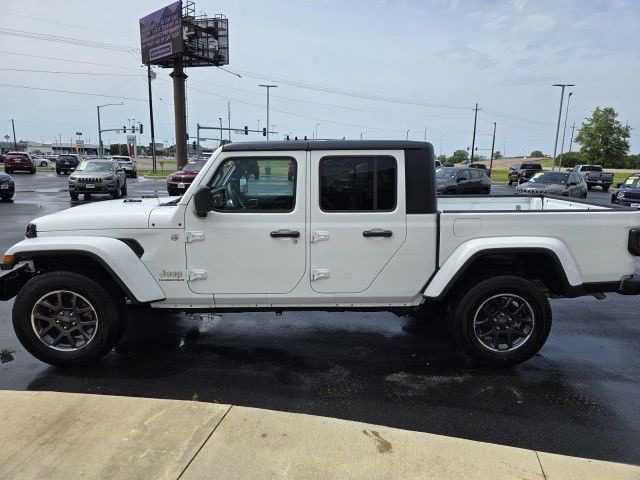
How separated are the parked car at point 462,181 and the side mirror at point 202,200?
18.0 m

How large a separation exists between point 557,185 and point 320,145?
763 inches

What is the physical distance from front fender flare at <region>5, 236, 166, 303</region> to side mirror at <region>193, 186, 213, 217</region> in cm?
71

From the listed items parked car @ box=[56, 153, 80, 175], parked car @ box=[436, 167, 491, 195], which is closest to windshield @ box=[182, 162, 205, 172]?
parked car @ box=[436, 167, 491, 195]

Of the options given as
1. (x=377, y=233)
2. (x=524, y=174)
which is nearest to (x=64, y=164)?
(x=524, y=174)

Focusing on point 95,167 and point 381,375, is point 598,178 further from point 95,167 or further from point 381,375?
point 381,375

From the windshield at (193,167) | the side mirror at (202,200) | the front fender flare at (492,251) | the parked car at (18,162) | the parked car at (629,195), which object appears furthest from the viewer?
the parked car at (18,162)

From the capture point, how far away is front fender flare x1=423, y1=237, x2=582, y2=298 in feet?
Result: 13.5

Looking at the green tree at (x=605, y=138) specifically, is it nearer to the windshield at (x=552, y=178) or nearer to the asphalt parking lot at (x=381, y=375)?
the windshield at (x=552, y=178)

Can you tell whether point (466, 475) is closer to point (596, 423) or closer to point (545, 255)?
point (596, 423)

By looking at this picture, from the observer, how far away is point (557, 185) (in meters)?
20.8

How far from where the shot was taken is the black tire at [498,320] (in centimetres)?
422

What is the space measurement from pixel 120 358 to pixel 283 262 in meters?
1.78

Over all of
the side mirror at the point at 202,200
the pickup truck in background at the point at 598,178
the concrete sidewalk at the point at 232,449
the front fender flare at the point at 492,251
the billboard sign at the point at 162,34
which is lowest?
the pickup truck in background at the point at 598,178

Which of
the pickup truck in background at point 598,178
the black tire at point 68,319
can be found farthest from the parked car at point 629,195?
the pickup truck in background at point 598,178
